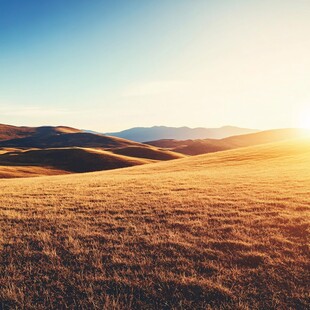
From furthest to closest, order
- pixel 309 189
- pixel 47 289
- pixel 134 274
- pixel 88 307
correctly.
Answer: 1. pixel 309 189
2. pixel 134 274
3. pixel 47 289
4. pixel 88 307

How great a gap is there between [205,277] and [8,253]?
6.50 m

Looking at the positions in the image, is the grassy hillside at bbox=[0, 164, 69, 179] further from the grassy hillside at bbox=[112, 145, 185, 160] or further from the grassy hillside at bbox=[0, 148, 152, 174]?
the grassy hillside at bbox=[112, 145, 185, 160]

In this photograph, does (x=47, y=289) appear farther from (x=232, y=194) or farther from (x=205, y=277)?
(x=232, y=194)

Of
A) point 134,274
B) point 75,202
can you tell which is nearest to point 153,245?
point 134,274

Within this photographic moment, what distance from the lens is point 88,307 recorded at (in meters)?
6.18

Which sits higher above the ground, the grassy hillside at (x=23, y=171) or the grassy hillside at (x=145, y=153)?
the grassy hillside at (x=145, y=153)

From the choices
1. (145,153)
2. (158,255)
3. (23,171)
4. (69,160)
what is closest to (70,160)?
(69,160)

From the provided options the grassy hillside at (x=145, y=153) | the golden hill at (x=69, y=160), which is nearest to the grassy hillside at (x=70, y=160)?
the golden hill at (x=69, y=160)

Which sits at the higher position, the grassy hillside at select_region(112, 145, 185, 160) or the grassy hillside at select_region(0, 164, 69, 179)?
the grassy hillside at select_region(112, 145, 185, 160)

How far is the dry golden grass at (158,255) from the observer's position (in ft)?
21.1

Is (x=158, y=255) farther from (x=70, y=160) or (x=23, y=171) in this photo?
(x=70, y=160)

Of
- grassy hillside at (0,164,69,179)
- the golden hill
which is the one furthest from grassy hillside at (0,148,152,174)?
grassy hillside at (0,164,69,179)

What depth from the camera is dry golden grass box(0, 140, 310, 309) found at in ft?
21.1

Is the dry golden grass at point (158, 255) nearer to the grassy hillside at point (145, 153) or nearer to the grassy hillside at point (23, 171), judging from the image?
the grassy hillside at point (23, 171)
